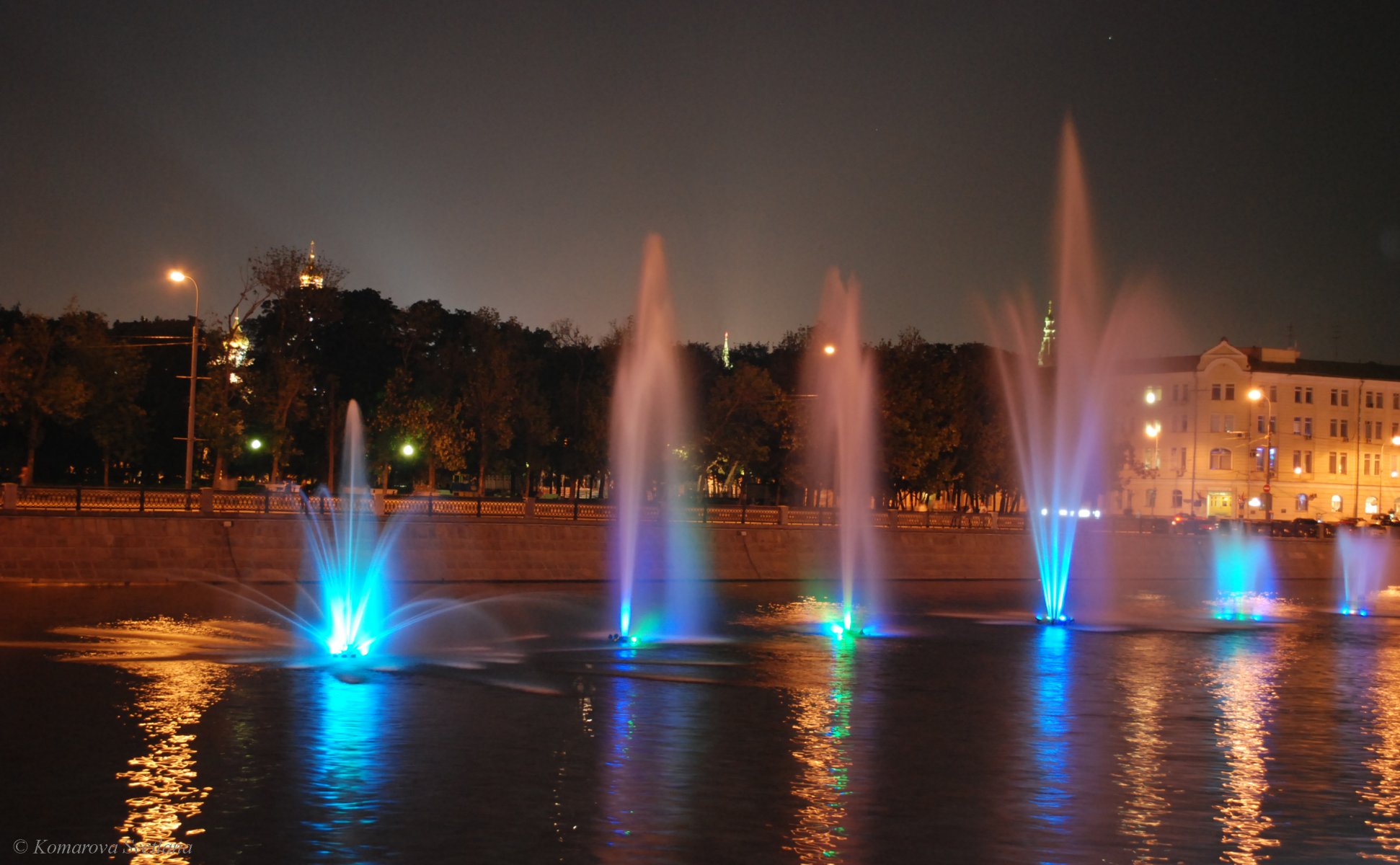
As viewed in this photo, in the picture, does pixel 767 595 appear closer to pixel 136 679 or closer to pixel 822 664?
pixel 822 664

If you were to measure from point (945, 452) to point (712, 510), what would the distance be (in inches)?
1200

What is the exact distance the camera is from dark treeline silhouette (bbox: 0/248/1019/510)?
66188mm

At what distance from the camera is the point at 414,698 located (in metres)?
21.2

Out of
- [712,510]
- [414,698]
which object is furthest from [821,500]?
[414,698]

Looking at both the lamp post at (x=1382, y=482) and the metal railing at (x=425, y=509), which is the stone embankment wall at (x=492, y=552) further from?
the lamp post at (x=1382, y=482)

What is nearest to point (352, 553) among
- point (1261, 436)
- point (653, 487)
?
point (653, 487)

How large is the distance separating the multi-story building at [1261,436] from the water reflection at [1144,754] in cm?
8735

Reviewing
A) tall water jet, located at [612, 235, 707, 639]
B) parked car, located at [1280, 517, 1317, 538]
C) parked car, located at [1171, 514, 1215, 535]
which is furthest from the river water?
parked car, located at [1280, 517, 1317, 538]

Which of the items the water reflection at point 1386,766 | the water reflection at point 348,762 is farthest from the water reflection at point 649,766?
the water reflection at point 1386,766

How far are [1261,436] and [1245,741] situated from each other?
10276cm

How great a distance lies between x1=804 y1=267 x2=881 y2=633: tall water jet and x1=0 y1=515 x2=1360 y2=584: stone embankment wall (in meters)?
1.08

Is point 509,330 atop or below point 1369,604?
atop

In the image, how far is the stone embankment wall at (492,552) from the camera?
126ft

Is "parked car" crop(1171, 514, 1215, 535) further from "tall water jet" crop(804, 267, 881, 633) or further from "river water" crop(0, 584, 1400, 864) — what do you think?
"river water" crop(0, 584, 1400, 864)
